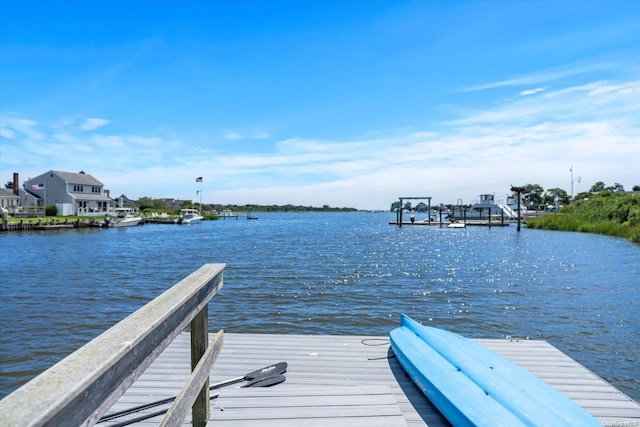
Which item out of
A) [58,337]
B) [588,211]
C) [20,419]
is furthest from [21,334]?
[588,211]

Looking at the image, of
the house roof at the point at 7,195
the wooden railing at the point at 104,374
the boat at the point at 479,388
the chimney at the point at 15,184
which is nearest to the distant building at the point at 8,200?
the house roof at the point at 7,195

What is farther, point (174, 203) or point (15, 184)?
point (174, 203)

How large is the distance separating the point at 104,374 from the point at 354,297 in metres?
12.2

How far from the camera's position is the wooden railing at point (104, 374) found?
3.25 ft

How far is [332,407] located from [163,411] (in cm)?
143

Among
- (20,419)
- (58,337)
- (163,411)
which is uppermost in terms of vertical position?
(20,419)

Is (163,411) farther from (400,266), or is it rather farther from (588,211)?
(588,211)

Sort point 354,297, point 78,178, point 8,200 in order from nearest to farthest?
point 354,297, point 8,200, point 78,178

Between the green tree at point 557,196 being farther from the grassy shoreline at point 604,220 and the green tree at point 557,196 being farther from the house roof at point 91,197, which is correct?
the house roof at point 91,197

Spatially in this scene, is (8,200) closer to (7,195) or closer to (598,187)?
(7,195)

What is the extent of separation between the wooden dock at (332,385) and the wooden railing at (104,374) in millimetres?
1063

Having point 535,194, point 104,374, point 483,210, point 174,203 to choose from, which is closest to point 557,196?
point 535,194

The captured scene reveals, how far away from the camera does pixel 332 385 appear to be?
427cm

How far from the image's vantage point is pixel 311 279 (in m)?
16.4
